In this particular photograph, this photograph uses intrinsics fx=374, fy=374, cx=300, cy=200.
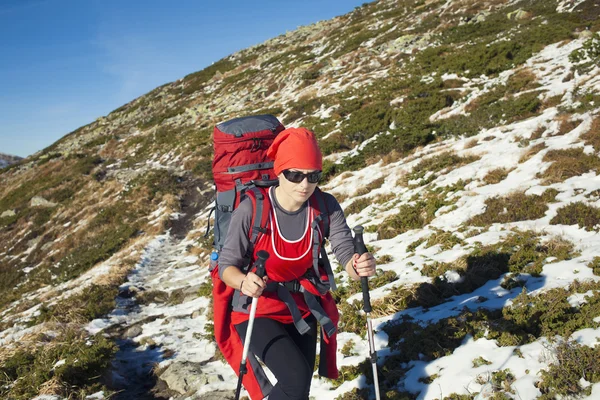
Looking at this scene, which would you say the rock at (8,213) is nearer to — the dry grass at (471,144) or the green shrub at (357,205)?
the green shrub at (357,205)

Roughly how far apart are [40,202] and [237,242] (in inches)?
1157

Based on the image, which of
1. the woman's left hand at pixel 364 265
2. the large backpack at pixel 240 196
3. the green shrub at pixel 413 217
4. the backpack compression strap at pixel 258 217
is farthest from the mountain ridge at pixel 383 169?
the backpack compression strap at pixel 258 217

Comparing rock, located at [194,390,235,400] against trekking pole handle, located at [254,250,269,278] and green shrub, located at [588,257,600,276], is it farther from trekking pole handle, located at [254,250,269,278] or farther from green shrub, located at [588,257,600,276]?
green shrub, located at [588,257,600,276]

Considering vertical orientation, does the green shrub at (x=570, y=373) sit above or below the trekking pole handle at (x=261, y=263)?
below

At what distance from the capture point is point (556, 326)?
4.18 meters

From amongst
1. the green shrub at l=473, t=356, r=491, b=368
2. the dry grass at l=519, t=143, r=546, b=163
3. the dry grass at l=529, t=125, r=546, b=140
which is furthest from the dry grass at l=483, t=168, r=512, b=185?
the green shrub at l=473, t=356, r=491, b=368

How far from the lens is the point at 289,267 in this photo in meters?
3.22

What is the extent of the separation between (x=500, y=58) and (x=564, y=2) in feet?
31.9

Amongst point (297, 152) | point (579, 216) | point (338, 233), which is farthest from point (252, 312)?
point (579, 216)

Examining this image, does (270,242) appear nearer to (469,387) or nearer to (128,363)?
(469,387)

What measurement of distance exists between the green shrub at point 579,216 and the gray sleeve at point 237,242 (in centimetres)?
588

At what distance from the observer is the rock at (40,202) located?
26.0 meters

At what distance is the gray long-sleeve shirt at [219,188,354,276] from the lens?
10.0 feet

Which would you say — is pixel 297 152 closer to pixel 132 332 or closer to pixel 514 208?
pixel 514 208
